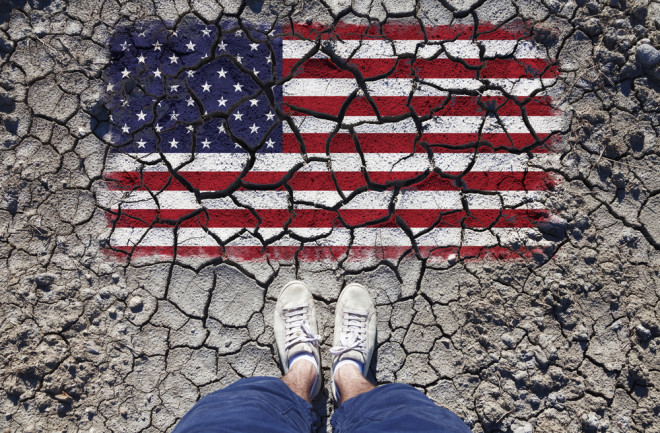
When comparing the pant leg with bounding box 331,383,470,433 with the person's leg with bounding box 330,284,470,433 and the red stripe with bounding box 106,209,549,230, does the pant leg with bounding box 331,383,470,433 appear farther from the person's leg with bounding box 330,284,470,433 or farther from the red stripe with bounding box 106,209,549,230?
the red stripe with bounding box 106,209,549,230

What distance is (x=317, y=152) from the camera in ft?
9.22

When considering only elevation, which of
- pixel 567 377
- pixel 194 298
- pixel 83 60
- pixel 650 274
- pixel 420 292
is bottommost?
pixel 567 377

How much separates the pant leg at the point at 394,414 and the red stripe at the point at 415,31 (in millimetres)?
2201

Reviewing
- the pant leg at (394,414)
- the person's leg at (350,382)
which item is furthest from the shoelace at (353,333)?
the pant leg at (394,414)

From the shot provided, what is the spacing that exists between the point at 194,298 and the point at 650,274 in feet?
9.62

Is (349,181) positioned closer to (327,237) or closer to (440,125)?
(327,237)

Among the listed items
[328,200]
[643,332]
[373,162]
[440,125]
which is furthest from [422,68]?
[643,332]

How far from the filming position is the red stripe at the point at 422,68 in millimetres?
2828

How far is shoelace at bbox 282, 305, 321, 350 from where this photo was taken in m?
2.64

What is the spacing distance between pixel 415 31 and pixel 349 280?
67.2 inches

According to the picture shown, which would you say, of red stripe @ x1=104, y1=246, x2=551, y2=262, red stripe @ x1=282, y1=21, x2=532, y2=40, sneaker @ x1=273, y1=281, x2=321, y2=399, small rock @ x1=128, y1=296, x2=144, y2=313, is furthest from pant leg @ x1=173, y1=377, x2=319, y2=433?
red stripe @ x1=282, y1=21, x2=532, y2=40

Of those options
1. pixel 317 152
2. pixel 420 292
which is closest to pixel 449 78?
pixel 317 152

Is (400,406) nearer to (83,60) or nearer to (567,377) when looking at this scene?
(567,377)

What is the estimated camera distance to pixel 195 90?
2.84 meters
